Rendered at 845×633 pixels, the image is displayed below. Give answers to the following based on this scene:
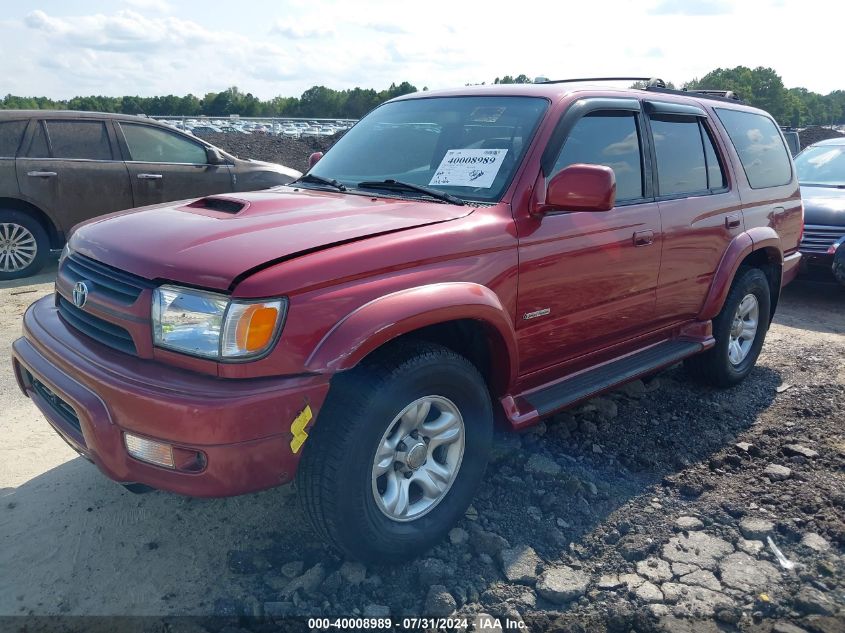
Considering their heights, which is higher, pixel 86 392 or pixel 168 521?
pixel 86 392

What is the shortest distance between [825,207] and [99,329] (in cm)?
772

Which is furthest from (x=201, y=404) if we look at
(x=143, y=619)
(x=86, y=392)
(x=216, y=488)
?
(x=143, y=619)

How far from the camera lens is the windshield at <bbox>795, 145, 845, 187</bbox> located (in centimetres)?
865

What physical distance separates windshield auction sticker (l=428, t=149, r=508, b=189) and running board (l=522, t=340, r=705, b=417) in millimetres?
1038

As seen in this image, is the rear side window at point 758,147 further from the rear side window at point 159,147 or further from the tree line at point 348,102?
the tree line at point 348,102

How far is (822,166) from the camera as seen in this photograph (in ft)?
29.4

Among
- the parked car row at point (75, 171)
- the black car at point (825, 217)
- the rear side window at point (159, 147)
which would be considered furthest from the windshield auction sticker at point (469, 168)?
the rear side window at point (159, 147)

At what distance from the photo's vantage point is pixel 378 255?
254cm

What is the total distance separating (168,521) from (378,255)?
1609 millimetres

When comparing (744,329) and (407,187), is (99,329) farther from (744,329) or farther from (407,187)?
(744,329)

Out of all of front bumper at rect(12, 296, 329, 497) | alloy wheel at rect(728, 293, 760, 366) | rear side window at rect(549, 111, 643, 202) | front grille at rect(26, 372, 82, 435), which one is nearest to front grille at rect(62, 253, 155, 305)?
front bumper at rect(12, 296, 329, 497)

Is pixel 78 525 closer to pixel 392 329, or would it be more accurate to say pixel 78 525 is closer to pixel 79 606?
pixel 79 606

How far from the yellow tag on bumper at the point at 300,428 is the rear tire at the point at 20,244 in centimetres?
621

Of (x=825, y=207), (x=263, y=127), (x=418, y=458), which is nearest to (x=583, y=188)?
(x=418, y=458)
